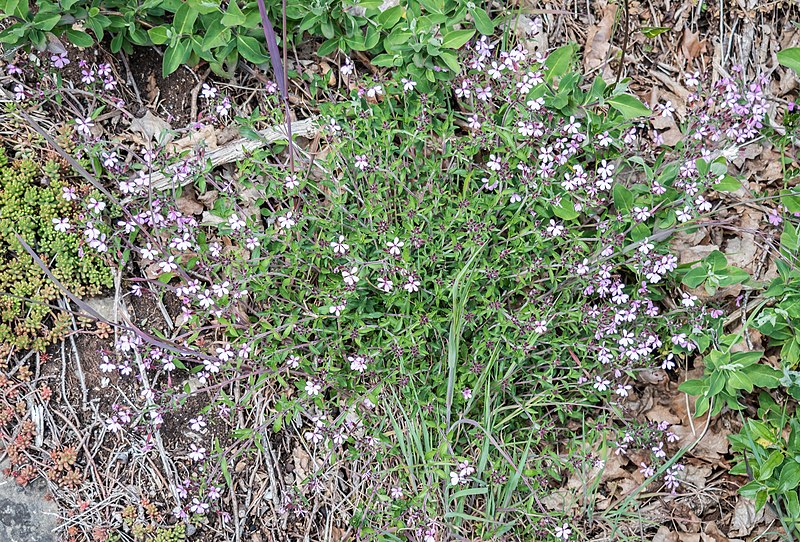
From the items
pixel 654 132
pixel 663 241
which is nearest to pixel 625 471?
pixel 663 241

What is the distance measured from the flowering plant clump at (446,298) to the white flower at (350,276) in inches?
0.5

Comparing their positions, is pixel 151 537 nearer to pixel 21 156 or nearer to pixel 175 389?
pixel 175 389

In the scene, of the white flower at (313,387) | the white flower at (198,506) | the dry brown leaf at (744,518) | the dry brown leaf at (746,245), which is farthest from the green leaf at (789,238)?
the white flower at (198,506)

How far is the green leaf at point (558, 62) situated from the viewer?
3842mm

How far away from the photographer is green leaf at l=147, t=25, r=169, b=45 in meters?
3.87

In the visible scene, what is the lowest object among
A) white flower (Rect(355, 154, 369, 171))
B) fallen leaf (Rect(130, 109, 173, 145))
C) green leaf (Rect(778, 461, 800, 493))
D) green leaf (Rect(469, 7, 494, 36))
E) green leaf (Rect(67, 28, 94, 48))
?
green leaf (Rect(778, 461, 800, 493))

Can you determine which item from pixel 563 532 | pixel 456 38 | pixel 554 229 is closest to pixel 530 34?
pixel 456 38

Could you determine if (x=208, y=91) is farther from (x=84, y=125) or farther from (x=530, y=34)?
(x=530, y=34)

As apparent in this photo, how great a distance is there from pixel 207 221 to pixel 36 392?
4.59 ft

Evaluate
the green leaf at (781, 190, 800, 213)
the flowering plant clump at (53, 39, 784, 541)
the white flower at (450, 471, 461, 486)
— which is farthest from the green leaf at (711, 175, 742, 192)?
the white flower at (450, 471, 461, 486)

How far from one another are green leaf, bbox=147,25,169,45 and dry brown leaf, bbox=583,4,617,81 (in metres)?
2.60

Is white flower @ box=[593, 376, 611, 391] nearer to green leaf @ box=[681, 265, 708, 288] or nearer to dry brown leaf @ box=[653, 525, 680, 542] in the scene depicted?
green leaf @ box=[681, 265, 708, 288]

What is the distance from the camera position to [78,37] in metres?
3.89

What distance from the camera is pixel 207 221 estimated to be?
13.2 feet
